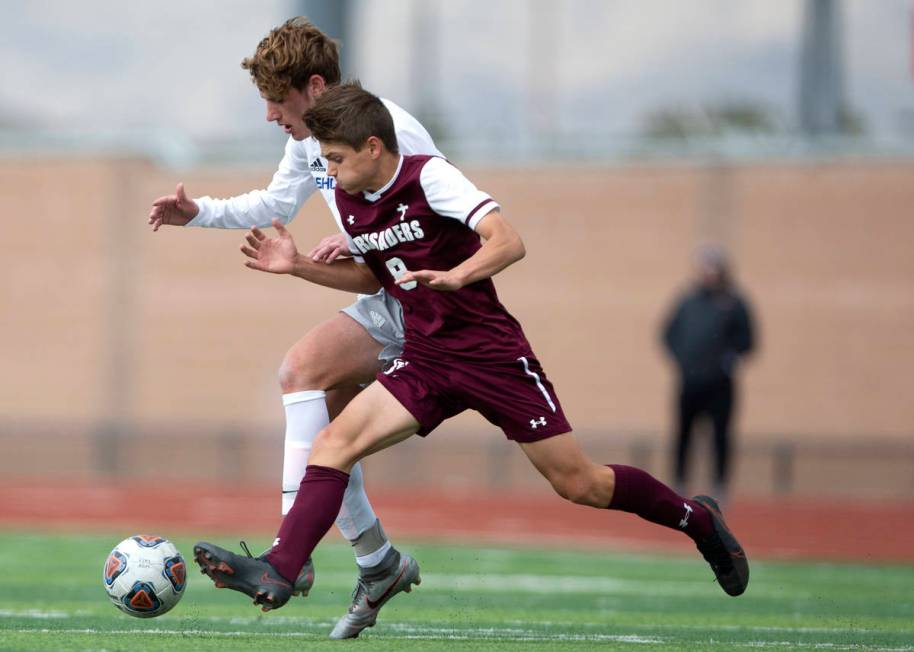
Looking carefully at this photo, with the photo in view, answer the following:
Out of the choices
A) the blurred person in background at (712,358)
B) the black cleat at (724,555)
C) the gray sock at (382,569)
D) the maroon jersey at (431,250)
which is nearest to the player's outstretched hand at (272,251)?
the maroon jersey at (431,250)

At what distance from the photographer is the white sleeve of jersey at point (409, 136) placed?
624cm

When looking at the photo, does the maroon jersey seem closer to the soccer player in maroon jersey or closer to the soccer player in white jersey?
the soccer player in maroon jersey

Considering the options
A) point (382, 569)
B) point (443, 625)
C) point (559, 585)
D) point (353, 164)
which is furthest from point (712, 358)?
point (353, 164)

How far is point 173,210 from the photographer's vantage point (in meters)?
6.68

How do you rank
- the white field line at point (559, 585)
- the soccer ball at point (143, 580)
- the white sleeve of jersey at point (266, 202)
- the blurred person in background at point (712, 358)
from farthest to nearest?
the blurred person in background at point (712, 358)
the white field line at point (559, 585)
the white sleeve of jersey at point (266, 202)
the soccer ball at point (143, 580)

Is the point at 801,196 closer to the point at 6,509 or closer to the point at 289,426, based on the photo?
the point at 6,509

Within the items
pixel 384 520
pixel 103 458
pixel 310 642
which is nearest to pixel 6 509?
pixel 384 520

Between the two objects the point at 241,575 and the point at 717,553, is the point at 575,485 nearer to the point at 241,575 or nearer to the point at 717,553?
the point at 717,553

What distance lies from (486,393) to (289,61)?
155cm

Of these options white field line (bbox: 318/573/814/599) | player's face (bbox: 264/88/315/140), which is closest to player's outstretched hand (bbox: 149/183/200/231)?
player's face (bbox: 264/88/315/140)

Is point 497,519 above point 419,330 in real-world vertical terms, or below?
below

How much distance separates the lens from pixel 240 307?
2575 cm

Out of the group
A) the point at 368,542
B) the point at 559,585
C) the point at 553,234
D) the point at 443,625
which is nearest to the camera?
the point at 368,542

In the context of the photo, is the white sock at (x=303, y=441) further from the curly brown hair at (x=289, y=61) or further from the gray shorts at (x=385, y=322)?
the curly brown hair at (x=289, y=61)
